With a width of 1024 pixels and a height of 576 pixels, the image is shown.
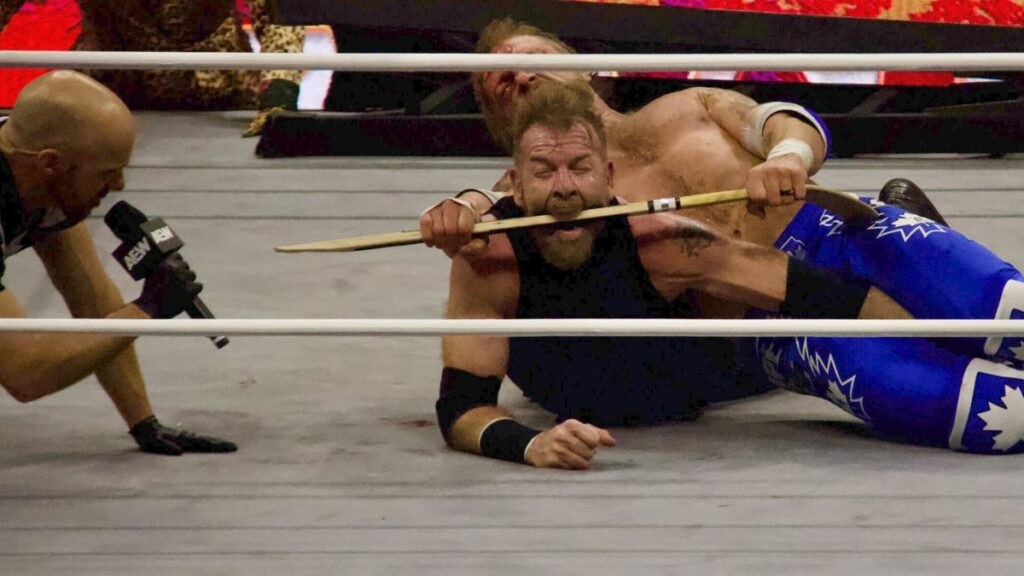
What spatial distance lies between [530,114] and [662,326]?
0.52 metres

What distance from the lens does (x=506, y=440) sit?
171 centimetres

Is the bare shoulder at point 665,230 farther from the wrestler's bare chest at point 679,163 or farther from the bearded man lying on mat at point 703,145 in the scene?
the wrestler's bare chest at point 679,163

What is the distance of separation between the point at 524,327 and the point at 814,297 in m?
0.58

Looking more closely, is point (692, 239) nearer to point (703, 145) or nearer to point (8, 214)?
point (703, 145)

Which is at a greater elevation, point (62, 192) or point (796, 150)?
point (796, 150)

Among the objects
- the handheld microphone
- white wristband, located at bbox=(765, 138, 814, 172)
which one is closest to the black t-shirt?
the handheld microphone

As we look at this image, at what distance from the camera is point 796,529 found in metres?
1.47

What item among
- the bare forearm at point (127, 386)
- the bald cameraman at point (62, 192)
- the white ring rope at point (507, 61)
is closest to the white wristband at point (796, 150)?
the white ring rope at point (507, 61)

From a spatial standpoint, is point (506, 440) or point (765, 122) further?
point (765, 122)

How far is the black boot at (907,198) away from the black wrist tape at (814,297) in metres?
0.45

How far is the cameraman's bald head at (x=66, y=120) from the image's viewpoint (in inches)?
63.3

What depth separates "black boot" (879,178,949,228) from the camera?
87.4 inches

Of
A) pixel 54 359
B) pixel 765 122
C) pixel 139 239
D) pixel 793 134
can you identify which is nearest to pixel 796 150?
pixel 793 134

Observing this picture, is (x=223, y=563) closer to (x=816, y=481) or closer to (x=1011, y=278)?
(x=816, y=481)
